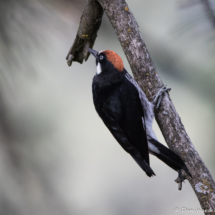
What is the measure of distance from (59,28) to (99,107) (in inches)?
33.4

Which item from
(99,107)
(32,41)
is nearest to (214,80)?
(99,107)

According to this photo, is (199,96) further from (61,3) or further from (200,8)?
(61,3)

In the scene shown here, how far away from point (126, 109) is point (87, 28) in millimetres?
518

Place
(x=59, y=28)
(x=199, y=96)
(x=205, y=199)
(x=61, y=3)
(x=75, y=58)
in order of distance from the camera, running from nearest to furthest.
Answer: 1. (x=205, y=199)
2. (x=75, y=58)
3. (x=61, y=3)
4. (x=59, y=28)
5. (x=199, y=96)

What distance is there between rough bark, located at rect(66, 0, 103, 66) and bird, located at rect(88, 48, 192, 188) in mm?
197

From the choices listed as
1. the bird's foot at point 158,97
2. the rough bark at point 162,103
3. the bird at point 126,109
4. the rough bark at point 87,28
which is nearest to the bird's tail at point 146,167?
the bird at point 126,109

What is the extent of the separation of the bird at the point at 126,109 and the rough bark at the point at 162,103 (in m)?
0.05

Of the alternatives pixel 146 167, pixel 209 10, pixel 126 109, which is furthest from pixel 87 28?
pixel 146 167

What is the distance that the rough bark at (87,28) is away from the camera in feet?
4.15

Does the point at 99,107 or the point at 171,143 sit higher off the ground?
the point at 99,107

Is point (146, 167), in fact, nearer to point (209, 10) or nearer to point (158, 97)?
point (158, 97)

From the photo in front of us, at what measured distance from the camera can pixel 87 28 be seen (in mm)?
1287

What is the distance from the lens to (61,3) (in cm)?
153

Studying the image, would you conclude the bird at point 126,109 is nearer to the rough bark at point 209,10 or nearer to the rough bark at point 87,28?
the rough bark at point 87,28
